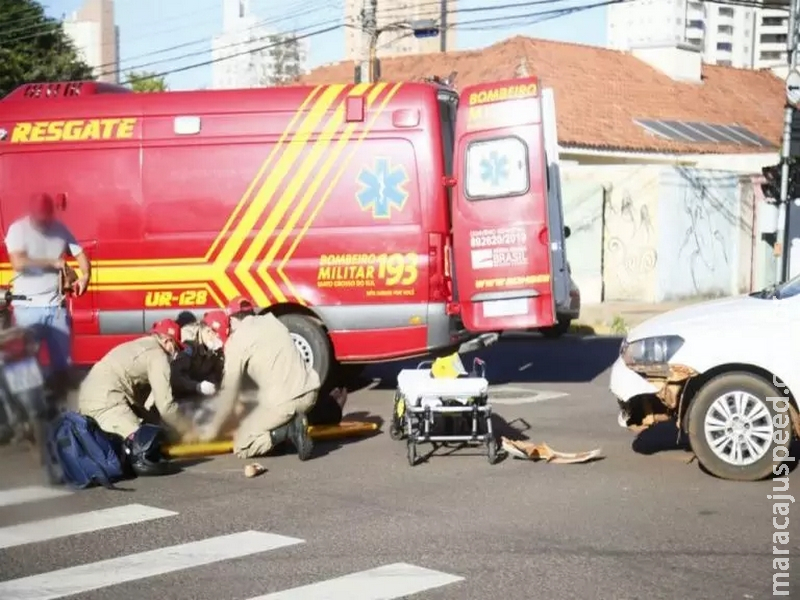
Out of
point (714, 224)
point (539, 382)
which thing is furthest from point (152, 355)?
point (714, 224)

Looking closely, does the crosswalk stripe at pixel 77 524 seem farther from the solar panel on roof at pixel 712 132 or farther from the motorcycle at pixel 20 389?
the solar panel on roof at pixel 712 132

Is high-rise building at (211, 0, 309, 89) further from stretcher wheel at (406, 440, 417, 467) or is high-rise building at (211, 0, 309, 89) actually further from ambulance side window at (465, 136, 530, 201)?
stretcher wheel at (406, 440, 417, 467)

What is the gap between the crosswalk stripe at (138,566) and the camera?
20.7 feet

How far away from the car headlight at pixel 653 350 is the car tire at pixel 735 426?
34 cm

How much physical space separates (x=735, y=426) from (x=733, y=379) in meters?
0.32

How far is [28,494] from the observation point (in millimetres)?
8594

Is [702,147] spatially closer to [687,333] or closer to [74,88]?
[74,88]

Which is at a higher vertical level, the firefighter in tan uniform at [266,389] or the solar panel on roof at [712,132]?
the solar panel on roof at [712,132]

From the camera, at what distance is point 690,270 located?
27.2 m

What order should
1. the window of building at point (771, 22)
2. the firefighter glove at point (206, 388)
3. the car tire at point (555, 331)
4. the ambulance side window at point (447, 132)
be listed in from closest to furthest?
the firefighter glove at point (206, 388) → the ambulance side window at point (447, 132) → the car tire at point (555, 331) → the window of building at point (771, 22)

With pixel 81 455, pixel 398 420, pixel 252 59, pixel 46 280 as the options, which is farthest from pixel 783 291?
pixel 252 59

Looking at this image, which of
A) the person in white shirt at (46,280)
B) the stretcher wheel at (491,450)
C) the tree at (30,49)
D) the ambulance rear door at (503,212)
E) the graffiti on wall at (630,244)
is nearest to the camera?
the stretcher wheel at (491,450)

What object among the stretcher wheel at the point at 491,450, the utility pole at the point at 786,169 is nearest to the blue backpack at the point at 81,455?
the stretcher wheel at the point at 491,450

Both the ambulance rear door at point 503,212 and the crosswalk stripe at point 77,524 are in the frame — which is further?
the ambulance rear door at point 503,212
